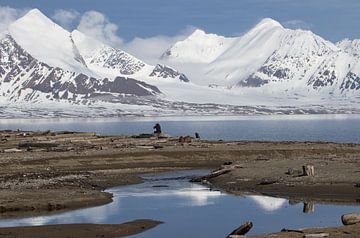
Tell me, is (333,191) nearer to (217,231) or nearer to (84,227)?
(217,231)

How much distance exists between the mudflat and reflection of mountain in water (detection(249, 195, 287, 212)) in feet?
3.84

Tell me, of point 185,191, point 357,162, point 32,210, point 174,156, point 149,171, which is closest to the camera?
point 32,210

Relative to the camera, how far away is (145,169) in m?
64.6

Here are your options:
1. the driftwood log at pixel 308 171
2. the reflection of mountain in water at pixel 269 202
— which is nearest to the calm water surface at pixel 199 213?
the reflection of mountain in water at pixel 269 202

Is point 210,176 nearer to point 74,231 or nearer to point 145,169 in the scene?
point 145,169

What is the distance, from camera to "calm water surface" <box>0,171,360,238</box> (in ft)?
106

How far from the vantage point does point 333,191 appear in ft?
141

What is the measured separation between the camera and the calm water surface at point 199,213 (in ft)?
106

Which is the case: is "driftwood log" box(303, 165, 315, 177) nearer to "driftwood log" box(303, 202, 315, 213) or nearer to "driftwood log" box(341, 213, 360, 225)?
"driftwood log" box(303, 202, 315, 213)

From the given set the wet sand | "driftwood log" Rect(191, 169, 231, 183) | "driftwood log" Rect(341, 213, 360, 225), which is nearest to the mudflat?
"driftwood log" Rect(191, 169, 231, 183)

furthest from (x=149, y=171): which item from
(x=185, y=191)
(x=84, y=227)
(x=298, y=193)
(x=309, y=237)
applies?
(x=309, y=237)

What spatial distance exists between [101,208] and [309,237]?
14.7 metres

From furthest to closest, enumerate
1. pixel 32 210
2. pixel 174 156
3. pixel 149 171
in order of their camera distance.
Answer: pixel 174 156 → pixel 149 171 → pixel 32 210

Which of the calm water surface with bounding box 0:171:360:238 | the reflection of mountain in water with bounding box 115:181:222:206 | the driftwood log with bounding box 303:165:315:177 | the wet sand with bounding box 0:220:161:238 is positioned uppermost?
the driftwood log with bounding box 303:165:315:177
